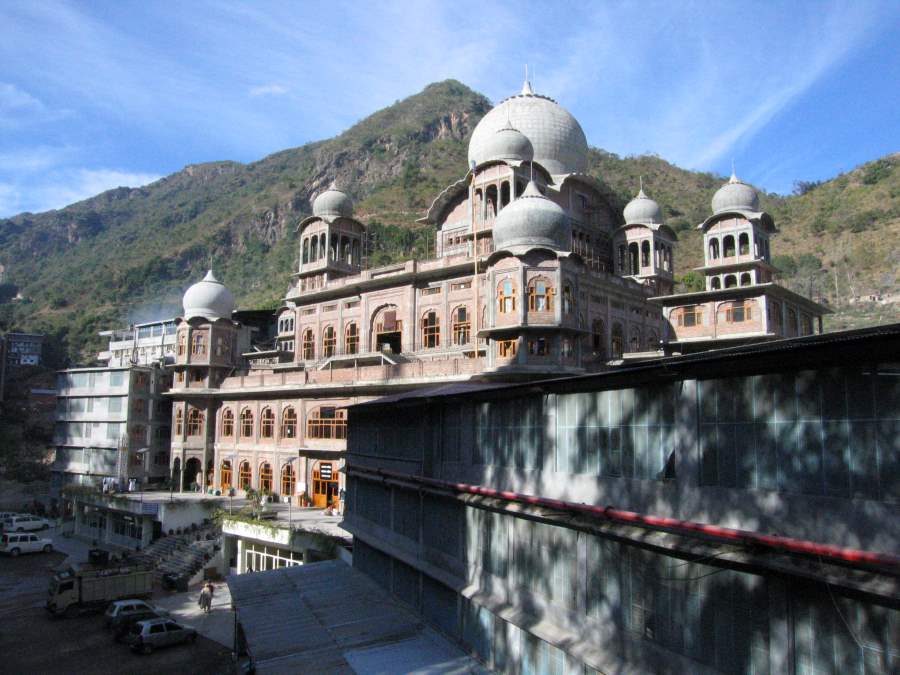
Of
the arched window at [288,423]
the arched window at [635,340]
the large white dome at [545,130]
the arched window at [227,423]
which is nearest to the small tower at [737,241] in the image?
the arched window at [635,340]

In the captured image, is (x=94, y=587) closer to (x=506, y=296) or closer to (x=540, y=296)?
(x=506, y=296)

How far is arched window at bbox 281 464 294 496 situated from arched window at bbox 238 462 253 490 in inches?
154

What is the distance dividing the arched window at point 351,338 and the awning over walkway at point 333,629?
21.8m

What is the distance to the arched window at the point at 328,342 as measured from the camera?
4825 centimetres

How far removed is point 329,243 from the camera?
1944 inches

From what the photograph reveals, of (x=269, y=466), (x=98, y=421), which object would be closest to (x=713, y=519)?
(x=269, y=466)

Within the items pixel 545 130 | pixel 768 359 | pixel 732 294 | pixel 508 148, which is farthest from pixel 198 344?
pixel 768 359

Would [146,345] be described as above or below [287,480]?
above

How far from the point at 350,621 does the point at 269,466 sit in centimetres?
2788

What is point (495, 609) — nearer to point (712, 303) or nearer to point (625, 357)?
point (625, 357)

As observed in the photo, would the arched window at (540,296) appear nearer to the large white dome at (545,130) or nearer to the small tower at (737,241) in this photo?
the small tower at (737,241)

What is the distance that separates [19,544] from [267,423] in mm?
17916

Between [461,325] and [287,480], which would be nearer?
[461,325]

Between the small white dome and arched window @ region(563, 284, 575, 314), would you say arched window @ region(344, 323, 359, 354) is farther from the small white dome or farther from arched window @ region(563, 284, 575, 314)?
the small white dome
